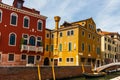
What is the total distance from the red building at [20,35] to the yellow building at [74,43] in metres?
7.85

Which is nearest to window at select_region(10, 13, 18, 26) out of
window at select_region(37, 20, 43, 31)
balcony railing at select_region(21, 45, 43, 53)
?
balcony railing at select_region(21, 45, 43, 53)

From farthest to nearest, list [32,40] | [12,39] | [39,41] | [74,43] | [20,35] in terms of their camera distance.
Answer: [74,43] → [39,41] → [32,40] → [20,35] → [12,39]

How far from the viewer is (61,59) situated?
123ft

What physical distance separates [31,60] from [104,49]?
24759mm

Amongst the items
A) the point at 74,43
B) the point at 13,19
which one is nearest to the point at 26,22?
the point at 13,19

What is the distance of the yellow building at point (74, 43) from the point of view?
35.4m

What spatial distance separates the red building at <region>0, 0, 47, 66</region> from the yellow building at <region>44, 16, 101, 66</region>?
785 centimetres

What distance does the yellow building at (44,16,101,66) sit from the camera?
116 ft

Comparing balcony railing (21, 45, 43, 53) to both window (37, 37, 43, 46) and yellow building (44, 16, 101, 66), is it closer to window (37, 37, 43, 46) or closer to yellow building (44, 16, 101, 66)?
window (37, 37, 43, 46)

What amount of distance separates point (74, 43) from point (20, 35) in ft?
39.5

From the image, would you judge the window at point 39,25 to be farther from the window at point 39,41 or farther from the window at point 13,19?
the window at point 13,19

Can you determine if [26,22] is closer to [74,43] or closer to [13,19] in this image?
[13,19]

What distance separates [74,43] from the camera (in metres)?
35.7

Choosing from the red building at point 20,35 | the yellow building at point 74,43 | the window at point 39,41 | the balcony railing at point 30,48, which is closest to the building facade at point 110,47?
the yellow building at point 74,43
